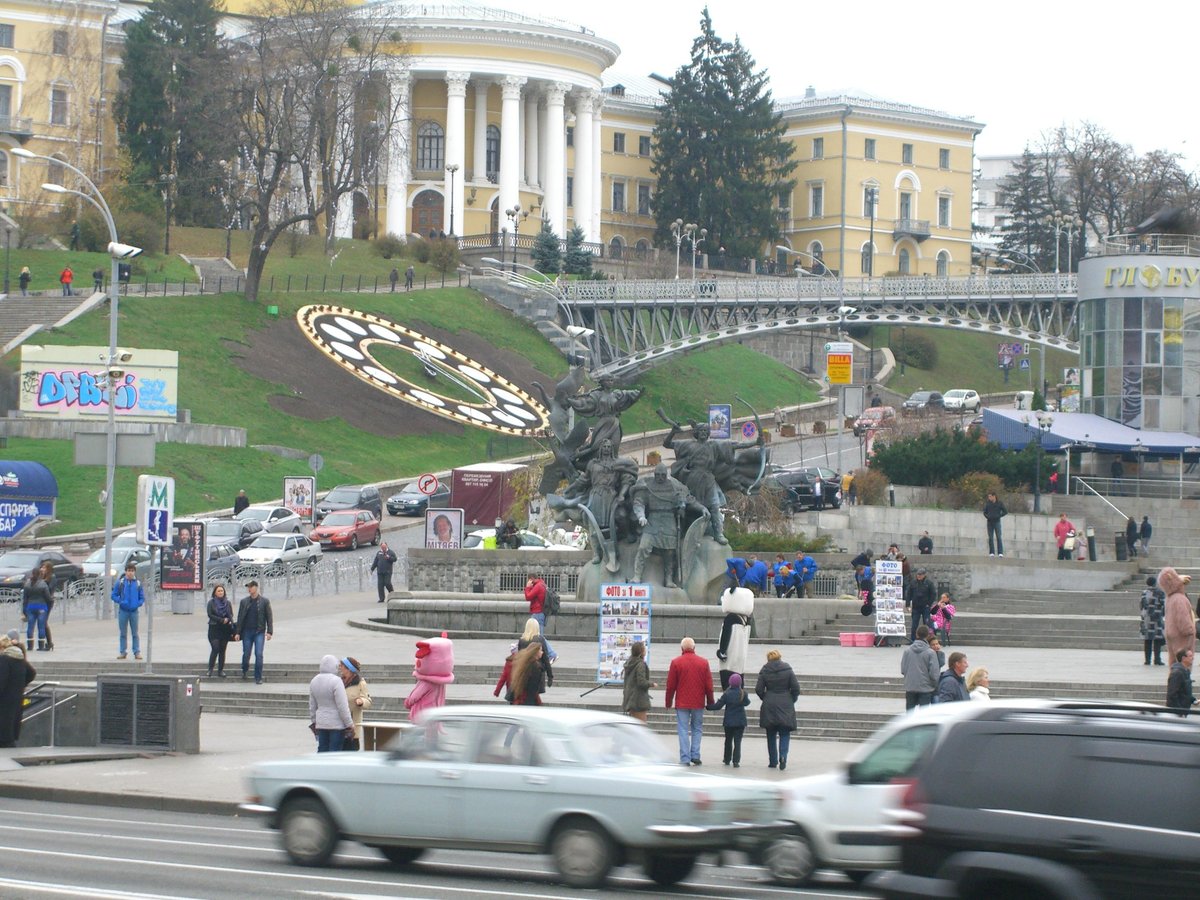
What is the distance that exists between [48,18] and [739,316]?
44.2 m

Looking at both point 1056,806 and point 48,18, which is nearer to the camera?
point 1056,806

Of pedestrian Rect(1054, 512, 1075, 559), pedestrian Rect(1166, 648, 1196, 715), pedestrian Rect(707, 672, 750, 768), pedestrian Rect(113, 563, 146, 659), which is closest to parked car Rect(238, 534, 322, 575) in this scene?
pedestrian Rect(113, 563, 146, 659)

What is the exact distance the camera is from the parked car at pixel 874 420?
72500 millimetres

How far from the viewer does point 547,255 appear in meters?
104

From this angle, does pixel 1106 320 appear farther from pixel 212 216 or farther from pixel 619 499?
pixel 212 216

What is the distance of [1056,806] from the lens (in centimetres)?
1016

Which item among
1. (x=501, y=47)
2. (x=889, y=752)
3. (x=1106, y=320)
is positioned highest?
(x=501, y=47)

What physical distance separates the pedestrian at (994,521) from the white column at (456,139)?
66.8 m

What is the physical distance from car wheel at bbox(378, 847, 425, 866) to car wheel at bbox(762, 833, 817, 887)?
2.62 meters

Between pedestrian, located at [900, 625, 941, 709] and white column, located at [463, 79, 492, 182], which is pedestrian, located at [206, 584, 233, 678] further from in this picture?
white column, located at [463, 79, 492, 182]

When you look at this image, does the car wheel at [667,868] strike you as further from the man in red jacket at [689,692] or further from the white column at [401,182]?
the white column at [401,182]

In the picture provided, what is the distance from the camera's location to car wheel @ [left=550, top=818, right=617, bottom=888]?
1370 cm

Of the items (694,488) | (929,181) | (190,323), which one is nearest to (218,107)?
(190,323)

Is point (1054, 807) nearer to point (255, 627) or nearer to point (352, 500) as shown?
point (255, 627)
